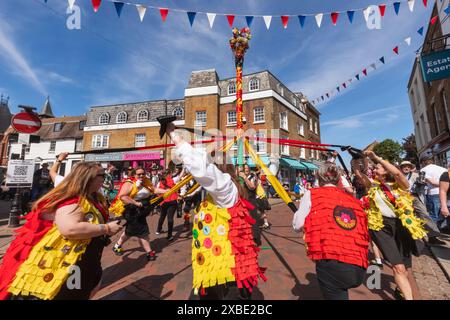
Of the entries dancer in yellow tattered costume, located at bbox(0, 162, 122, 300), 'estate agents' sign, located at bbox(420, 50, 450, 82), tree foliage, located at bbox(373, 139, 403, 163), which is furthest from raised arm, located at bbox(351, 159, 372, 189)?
tree foliage, located at bbox(373, 139, 403, 163)

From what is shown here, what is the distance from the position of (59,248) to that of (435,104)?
69.5 feet

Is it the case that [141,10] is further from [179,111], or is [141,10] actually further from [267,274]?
[179,111]

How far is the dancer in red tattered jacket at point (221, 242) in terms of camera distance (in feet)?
6.75

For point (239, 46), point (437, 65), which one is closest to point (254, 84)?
point (437, 65)

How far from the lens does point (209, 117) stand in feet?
73.2

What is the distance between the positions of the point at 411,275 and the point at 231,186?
3.75 meters

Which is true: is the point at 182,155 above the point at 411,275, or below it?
above

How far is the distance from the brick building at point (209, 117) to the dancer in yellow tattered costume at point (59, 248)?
1882 cm

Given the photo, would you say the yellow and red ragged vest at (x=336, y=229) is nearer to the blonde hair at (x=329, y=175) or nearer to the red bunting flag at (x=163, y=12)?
the blonde hair at (x=329, y=175)

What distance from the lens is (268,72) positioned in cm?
2228
